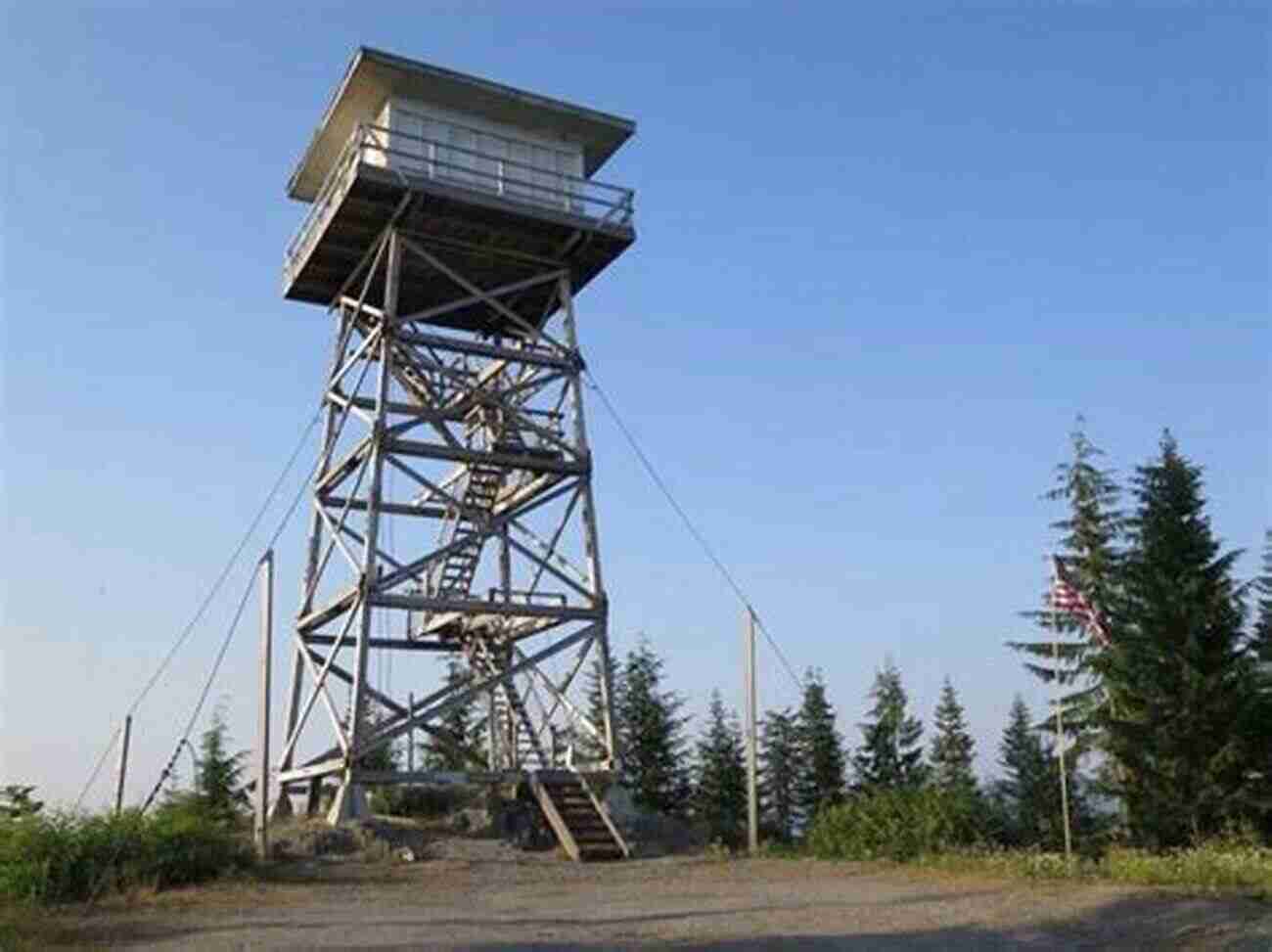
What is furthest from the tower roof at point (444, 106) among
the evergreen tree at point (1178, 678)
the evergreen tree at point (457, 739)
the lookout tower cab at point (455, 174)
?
the evergreen tree at point (1178, 678)

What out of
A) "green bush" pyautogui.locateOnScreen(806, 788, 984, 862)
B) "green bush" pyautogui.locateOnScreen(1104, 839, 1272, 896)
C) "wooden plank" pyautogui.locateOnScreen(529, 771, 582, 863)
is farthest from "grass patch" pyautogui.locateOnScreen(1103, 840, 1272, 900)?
"wooden plank" pyautogui.locateOnScreen(529, 771, 582, 863)

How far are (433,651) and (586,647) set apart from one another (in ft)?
14.6

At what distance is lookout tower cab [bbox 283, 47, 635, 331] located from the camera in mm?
24266

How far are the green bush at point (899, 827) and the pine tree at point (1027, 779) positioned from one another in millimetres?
18350

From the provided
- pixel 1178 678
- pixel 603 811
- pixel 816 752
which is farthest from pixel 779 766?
pixel 603 811

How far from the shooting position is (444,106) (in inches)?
995

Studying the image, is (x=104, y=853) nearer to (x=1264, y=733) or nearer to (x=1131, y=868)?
(x=1131, y=868)

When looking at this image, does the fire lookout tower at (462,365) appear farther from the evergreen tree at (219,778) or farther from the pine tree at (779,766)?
the pine tree at (779,766)

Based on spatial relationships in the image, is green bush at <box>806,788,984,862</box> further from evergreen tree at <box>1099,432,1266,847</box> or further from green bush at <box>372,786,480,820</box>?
evergreen tree at <box>1099,432,1266,847</box>

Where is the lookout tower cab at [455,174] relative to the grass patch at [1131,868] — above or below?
above

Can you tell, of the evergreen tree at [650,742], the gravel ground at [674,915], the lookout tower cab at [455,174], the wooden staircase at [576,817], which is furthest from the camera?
the evergreen tree at [650,742]

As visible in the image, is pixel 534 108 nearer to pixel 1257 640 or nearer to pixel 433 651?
pixel 433 651

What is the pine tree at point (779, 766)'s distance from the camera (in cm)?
6431

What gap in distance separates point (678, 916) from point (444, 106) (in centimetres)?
1647
